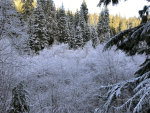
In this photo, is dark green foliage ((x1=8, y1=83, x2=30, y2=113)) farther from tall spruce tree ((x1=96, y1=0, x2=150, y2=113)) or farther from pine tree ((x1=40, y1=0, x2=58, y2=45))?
pine tree ((x1=40, y1=0, x2=58, y2=45))

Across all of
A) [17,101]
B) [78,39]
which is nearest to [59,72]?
[17,101]

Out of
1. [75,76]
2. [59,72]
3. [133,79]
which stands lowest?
[75,76]

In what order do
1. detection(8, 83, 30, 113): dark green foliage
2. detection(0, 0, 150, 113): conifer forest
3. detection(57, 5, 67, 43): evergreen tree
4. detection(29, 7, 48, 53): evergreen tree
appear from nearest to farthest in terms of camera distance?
detection(0, 0, 150, 113): conifer forest, detection(8, 83, 30, 113): dark green foliage, detection(29, 7, 48, 53): evergreen tree, detection(57, 5, 67, 43): evergreen tree

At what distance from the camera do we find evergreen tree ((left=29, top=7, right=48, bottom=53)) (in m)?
21.8

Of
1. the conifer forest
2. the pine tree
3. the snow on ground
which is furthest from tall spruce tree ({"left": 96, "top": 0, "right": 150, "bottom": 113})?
the pine tree

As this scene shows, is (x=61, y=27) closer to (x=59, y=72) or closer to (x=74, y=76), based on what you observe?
(x=59, y=72)

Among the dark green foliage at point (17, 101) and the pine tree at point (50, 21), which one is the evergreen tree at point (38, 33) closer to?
the pine tree at point (50, 21)

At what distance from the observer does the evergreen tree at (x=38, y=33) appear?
21797 millimetres

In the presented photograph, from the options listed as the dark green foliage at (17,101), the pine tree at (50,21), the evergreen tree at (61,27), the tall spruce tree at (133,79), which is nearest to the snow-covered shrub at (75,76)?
the dark green foliage at (17,101)

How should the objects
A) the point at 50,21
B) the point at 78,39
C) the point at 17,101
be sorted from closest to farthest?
the point at 17,101 < the point at 78,39 < the point at 50,21

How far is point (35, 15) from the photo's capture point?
931 inches

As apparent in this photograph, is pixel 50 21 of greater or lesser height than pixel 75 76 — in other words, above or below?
above

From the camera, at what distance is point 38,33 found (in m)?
23.1

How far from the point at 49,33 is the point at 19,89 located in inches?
951
